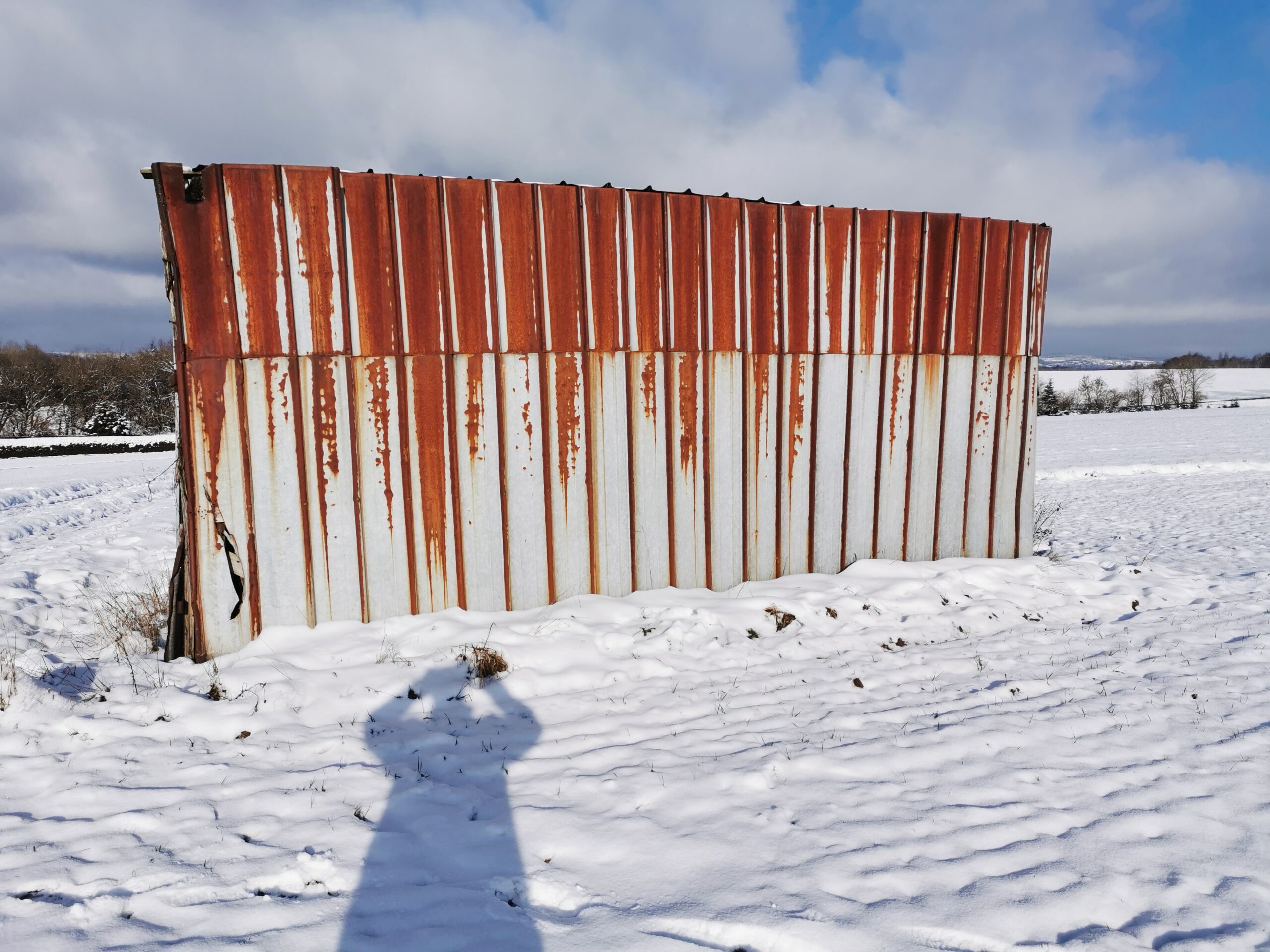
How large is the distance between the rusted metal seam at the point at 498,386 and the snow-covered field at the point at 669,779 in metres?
0.45

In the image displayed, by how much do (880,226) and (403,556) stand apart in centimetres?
538

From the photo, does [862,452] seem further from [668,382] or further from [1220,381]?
[1220,381]

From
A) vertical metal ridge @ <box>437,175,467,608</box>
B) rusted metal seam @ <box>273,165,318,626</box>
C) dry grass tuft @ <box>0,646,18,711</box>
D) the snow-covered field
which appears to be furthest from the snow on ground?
dry grass tuft @ <box>0,646,18,711</box>

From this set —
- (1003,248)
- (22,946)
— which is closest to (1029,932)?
(22,946)

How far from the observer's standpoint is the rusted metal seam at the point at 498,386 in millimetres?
5512

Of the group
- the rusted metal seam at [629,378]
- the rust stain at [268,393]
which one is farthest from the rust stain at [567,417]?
the rust stain at [268,393]

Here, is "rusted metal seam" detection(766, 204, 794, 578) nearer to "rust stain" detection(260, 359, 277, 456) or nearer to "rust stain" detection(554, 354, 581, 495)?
"rust stain" detection(554, 354, 581, 495)

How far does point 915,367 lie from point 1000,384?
114cm

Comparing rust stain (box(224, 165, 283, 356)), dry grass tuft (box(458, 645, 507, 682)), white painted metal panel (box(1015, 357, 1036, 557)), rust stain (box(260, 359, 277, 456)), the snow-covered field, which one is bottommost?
the snow-covered field

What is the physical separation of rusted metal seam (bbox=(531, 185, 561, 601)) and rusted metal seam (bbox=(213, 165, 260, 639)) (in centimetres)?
197

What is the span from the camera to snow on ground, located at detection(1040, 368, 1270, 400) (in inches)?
2894

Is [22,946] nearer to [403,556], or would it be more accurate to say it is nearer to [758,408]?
[403,556]

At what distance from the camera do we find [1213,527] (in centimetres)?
1138

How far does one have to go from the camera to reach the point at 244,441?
5.05 meters
